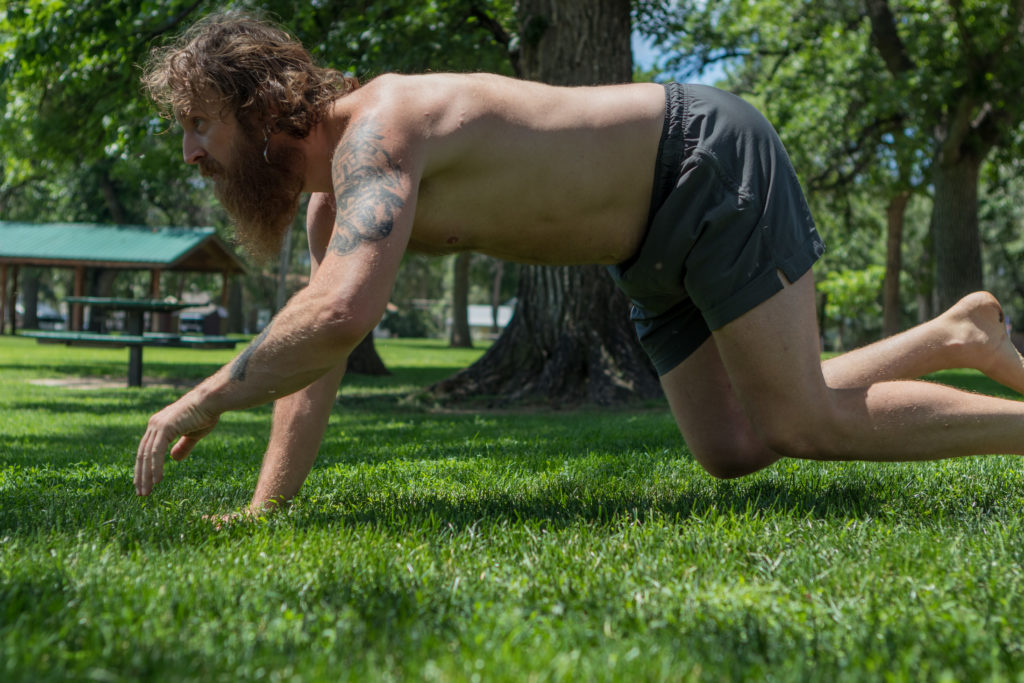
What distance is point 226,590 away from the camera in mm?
2096

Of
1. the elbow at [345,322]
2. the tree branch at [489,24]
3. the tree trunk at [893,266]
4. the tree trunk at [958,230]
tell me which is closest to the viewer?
the elbow at [345,322]

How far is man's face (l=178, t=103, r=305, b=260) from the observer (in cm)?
273

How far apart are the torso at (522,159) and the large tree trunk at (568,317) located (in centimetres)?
635

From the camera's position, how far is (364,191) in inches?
96.3

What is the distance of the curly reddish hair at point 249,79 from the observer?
2.65 m

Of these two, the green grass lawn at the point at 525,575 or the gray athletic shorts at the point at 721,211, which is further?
the gray athletic shorts at the point at 721,211

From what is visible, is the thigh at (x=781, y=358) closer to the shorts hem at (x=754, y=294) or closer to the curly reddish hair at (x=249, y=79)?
the shorts hem at (x=754, y=294)

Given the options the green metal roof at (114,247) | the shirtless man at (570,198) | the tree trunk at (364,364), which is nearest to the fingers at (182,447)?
the shirtless man at (570,198)

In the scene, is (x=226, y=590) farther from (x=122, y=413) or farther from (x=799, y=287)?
(x=122, y=413)

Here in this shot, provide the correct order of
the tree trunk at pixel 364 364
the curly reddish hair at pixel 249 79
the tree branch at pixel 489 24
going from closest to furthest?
1. the curly reddish hair at pixel 249 79
2. the tree branch at pixel 489 24
3. the tree trunk at pixel 364 364

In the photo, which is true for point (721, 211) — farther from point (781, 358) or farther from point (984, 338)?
point (984, 338)

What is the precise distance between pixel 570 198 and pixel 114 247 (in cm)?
2818

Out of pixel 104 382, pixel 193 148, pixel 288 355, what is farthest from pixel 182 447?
pixel 104 382

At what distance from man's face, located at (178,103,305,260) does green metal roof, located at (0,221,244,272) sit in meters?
25.6
